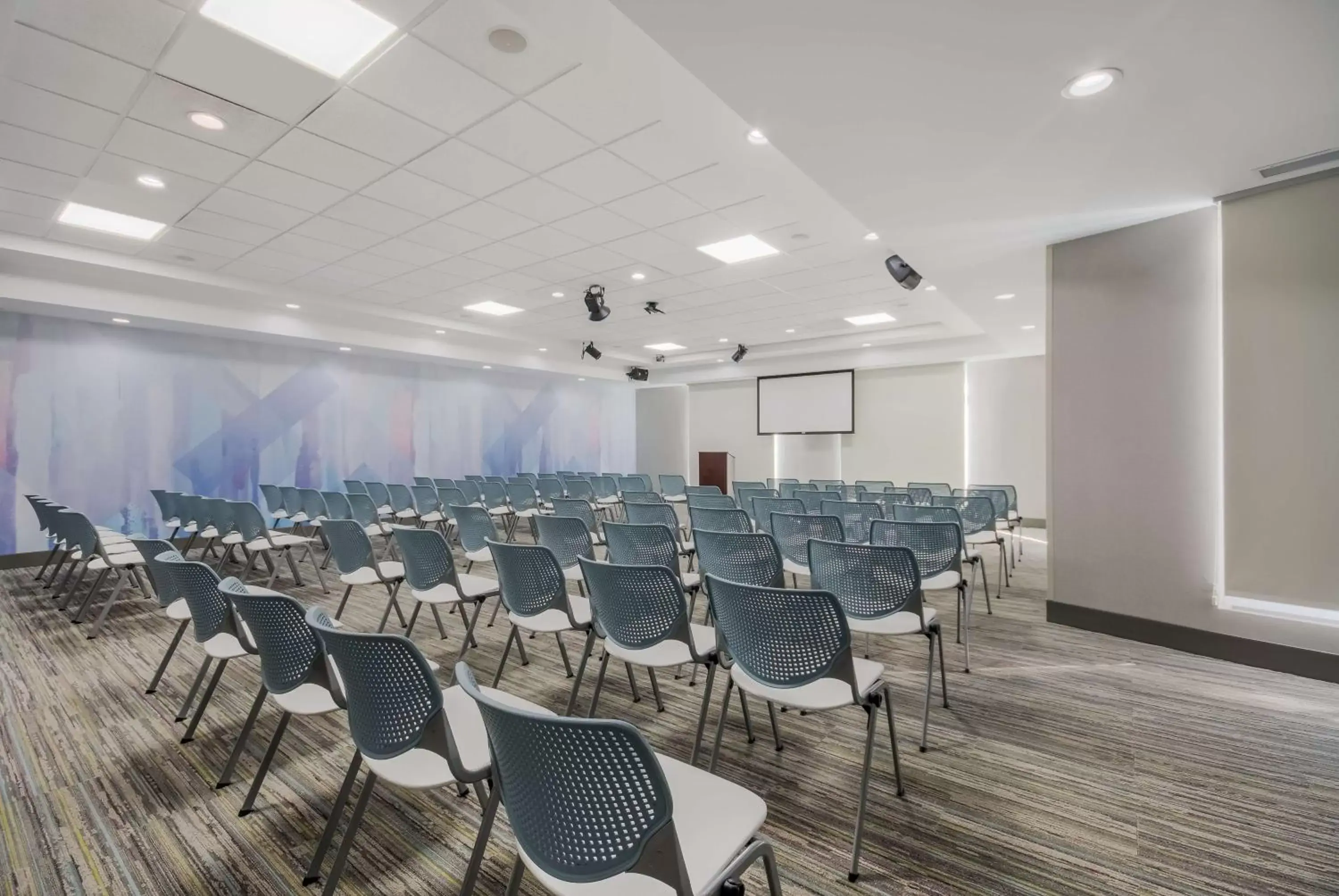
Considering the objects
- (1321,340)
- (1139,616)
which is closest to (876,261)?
(1321,340)

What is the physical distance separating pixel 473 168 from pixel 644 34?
6.50 feet

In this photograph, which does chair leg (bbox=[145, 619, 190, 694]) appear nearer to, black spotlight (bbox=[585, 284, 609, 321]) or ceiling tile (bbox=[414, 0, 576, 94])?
ceiling tile (bbox=[414, 0, 576, 94])

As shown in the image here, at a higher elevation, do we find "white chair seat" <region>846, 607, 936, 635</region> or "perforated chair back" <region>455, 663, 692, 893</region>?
"perforated chair back" <region>455, 663, 692, 893</region>

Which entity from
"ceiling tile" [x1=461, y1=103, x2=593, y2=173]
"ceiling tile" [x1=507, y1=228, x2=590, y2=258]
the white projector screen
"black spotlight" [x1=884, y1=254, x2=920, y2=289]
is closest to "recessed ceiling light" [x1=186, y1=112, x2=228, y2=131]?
"ceiling tile" [x1=461, y1=103, x2=593, y2=173]

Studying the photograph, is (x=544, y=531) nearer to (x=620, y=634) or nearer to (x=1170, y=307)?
(x=620, y=634)

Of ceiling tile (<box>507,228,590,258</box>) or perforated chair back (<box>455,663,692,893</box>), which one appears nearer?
perforated chair back (<box>455,663,692,893</box>)

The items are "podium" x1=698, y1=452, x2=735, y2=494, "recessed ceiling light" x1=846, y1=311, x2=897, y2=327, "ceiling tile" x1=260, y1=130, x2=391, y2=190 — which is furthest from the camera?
"podium" x1=698, y1=452, x2=735, y2=494

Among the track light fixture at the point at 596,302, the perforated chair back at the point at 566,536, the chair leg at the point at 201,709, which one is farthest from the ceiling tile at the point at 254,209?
the chair leg at the point at 201,709

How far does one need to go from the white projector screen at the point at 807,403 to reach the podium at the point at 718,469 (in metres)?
1.17

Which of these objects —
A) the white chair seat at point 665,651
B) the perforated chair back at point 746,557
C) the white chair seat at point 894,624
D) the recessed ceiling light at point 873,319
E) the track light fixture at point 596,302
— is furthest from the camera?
the recessed ceiling light at point 873,319

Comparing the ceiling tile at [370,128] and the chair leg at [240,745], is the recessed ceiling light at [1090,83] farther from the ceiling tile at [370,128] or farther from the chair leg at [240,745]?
the chair leg at [240,745]

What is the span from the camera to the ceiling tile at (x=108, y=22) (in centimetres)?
263

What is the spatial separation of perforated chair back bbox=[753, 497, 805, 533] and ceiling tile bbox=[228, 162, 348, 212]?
4.40m

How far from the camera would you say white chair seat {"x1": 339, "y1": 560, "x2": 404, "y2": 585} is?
399 centimetres
